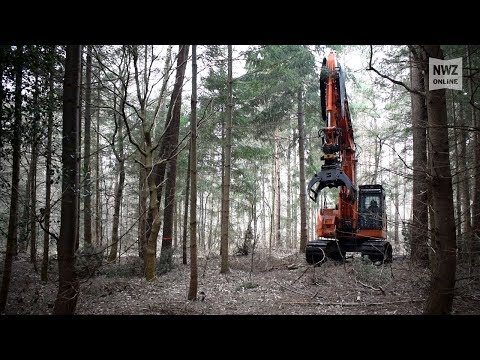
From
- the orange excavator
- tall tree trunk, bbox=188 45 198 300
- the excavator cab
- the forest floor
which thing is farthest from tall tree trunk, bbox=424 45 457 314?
the excavator cab

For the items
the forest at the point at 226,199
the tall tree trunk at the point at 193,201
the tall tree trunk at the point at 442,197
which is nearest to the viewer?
the tall tree trunk at the point at 442,197

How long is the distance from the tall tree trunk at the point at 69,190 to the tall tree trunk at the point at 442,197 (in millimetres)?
3776

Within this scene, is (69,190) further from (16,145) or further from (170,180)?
(170,180)

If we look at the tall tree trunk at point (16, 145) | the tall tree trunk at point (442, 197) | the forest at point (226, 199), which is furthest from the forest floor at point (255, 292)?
the tall tree trunk at point (442, 197)

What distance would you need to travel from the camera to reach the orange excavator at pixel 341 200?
6754mm

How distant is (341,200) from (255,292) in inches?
131

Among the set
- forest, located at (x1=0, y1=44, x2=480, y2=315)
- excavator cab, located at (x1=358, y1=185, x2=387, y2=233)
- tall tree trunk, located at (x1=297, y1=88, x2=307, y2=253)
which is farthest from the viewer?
tall tree trunk, located at (x1=297, y1=88, x2=307, y2=253)

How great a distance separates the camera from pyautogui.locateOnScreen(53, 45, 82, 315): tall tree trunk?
135 inches

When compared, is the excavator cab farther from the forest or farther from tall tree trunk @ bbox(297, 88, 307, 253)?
tall tree trunk @ bbox(297, 88, 307, 253)

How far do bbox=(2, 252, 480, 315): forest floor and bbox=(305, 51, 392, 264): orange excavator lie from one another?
1.53 feet

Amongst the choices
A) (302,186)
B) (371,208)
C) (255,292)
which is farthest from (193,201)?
(302,186)

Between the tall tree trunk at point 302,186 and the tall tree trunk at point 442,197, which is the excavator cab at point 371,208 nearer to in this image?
the tall tree trunk at point 302,186

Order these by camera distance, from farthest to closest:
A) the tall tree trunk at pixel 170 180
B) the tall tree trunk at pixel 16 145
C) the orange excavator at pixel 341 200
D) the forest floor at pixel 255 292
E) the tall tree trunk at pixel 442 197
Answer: the tall tree trunk at pixel 170 180 < the orange excavator at pixel 341 200 < the forest floor at pixel 255 292 < the tall tree trunk at pixel 16 145 < the tall tree trunk at pixel 442 197

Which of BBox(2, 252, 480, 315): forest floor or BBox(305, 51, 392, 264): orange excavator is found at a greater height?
BBox(305, 51, 392, 264): orange excavator
